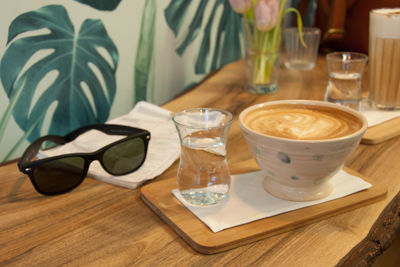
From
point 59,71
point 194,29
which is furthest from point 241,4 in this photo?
point 59,71

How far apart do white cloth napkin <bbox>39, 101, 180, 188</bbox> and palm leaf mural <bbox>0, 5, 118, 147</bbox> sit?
93 mm

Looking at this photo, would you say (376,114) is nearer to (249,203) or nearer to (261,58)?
(261,58)

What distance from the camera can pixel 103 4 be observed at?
950mm

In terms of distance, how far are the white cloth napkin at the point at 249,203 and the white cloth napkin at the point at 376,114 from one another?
27 centimetres

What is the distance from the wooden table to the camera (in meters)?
0.54

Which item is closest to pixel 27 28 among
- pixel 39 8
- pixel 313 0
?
pixel 39 8

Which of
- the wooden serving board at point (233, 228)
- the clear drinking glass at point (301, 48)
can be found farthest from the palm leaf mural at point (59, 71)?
the clear drinking glass at point (301, 48)

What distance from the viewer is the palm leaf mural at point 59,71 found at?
→ 0.82m

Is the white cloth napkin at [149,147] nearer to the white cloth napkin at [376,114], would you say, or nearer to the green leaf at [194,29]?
the green leaf at [194,29]

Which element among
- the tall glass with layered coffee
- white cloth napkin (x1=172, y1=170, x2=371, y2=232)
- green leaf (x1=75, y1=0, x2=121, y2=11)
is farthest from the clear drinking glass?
white cloth napkin (x1=172, y1=170, x2=371, y2=232)

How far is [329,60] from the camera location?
980 millimetres

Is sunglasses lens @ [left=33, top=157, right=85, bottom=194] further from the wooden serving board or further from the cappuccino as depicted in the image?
the cappuccino

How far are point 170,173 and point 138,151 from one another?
68 mm

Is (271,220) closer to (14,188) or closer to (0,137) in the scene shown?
(14,188)
